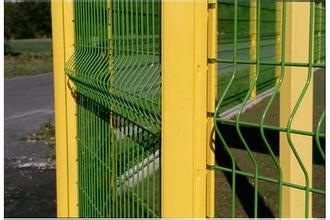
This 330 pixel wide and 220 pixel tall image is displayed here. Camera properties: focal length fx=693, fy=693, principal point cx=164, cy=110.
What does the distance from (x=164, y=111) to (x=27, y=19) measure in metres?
35.7

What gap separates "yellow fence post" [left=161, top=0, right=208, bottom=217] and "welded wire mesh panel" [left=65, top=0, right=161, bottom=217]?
226mm

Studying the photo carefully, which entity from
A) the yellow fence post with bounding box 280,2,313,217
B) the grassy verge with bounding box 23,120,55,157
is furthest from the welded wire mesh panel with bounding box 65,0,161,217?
the grassy verge with bounding box 23,120,55,157

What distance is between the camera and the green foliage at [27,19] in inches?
1347

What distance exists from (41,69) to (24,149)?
1401cm

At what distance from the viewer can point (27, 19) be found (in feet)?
121

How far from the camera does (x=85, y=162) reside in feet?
12.9

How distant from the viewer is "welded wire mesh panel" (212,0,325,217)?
→ 187cm

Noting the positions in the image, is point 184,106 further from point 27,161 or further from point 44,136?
point 44,136

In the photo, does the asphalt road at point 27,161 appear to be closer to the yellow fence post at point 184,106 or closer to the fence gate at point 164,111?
the fence gate at point 164,111

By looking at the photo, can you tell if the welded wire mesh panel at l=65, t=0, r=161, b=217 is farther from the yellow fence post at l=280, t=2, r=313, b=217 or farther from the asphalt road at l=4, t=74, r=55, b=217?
the asphalt road at l=4, t=74, r=55, b=217

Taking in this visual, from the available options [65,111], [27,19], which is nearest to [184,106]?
[65,111]

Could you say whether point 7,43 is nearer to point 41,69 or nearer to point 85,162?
point 41,69

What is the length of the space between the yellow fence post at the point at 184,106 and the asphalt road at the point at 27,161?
3816 mm

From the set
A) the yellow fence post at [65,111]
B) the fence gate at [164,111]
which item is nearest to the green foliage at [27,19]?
the yellow fence post at [65,111]
